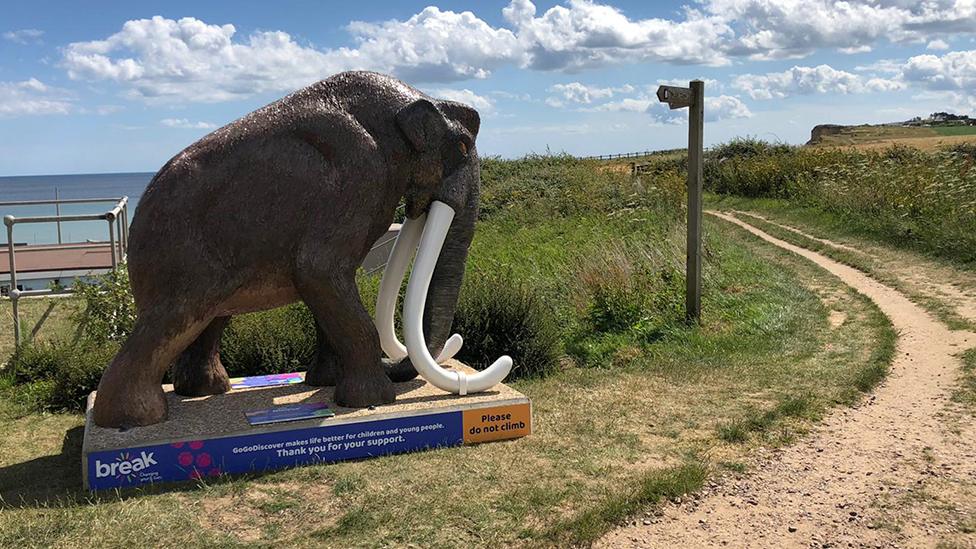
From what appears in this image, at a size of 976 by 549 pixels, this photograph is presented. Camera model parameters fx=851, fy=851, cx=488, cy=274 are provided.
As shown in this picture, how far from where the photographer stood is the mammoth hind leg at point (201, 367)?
5.54m

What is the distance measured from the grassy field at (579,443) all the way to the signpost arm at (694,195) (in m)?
0.27

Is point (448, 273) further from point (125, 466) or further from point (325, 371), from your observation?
point (125, 466)

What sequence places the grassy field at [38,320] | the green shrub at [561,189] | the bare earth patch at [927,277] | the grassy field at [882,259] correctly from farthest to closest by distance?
the green shrub at [561,189] → the grassy field at [882,259] → the bare earth patch at [927,277] → the grassy field at [38,320]

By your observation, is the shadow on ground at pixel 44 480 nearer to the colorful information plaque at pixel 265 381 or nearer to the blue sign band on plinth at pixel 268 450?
the blue sign band on plinth at pixel 268 450

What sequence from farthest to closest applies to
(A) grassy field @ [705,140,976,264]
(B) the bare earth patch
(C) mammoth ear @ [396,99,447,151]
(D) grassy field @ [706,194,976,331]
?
(A) grassy field @ [705,140,976,264] → (D) grassy field @ [706,194,976,331] → (B) the bare earth patch → (C) mammoth ear @ [396,99,447,151]

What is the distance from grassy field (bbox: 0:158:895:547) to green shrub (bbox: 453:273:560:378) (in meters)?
0.23

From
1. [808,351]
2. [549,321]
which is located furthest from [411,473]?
[808,351]

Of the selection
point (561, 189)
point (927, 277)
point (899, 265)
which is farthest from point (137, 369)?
point (561, 189)

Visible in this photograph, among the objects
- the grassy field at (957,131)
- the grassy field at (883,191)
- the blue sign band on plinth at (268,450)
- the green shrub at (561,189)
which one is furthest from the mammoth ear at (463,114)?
the grassy field at (957,131)

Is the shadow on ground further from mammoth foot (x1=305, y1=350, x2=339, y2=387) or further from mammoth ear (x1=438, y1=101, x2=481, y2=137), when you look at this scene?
mammoth ear (x1=438, y1=101, x2=481, y2=137)

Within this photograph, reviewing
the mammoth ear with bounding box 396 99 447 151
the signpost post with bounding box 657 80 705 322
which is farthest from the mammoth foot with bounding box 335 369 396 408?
the signpost post with bounding box 657 80 705 322

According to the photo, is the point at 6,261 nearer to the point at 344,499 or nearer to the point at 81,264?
the point at 81,264

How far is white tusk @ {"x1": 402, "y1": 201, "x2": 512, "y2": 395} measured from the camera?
17.4 ft

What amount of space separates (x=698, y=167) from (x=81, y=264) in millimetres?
8191
